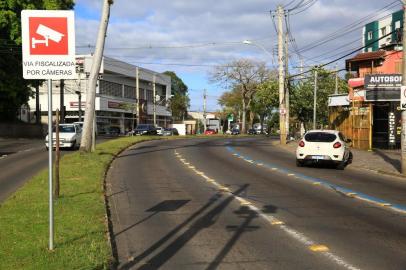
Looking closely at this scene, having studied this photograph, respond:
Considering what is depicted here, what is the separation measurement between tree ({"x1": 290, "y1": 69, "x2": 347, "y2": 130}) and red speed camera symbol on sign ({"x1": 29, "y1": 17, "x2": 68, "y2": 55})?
165 feet

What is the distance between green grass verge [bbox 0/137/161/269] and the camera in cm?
654

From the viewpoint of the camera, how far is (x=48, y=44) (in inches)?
294

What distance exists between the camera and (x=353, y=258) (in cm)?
711

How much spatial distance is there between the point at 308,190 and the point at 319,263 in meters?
7.47

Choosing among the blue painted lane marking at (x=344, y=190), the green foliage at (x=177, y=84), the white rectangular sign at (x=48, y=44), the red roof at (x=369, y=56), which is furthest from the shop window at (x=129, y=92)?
the white rectangular sign at (x=48, y=44)

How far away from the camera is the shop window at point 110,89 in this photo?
7580 cm

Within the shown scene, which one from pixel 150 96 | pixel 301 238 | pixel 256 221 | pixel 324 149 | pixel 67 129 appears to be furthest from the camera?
pixel 150 96

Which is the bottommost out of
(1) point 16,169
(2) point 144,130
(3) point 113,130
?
(3) point 113,130

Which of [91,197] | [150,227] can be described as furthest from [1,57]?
[150,227]

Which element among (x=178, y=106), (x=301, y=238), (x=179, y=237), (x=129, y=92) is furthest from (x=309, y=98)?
(x=178, y=106)

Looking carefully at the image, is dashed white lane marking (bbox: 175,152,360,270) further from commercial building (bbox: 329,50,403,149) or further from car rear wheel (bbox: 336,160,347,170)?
commercial building (bbox: 329,50,403,149)

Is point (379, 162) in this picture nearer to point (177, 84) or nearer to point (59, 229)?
point (59, 229)

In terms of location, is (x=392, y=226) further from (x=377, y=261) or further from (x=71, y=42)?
(x=71, y=42)

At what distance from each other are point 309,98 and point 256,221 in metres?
48.9
